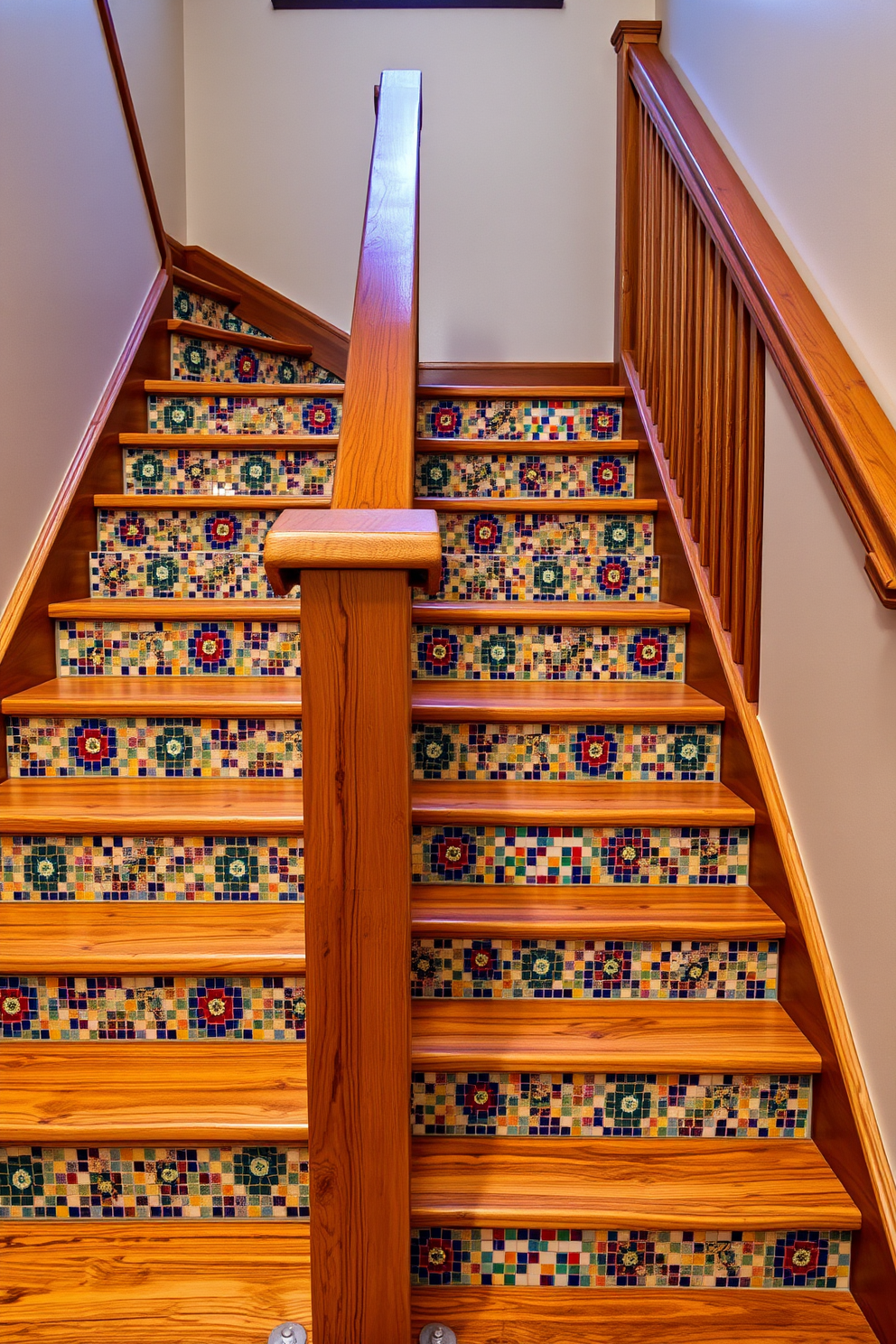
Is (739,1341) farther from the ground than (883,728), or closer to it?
closer to it

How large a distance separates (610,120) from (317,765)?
334cm

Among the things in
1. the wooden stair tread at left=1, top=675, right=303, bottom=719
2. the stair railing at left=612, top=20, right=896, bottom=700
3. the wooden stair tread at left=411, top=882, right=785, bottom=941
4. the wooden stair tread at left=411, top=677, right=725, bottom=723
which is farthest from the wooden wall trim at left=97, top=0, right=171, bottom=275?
the wooden stair tread at left=411, top=882, right=785, bottom=941

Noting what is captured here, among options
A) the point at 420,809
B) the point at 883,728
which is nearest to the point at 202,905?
the point at 420,809

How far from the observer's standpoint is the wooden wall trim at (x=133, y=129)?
2469 mm

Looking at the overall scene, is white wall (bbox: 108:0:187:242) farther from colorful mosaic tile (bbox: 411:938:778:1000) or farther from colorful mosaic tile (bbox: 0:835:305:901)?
colorful mosaic tile (bbox: 411:938:778:1000)

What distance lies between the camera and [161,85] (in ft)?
10.3

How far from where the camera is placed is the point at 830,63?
151 centimetres

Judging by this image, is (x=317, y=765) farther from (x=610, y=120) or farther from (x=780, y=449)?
(x=610, y=120)

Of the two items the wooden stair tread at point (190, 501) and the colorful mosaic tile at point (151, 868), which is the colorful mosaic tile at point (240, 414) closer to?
the wooden stair tread at point (190, 501)

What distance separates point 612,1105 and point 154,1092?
686mm

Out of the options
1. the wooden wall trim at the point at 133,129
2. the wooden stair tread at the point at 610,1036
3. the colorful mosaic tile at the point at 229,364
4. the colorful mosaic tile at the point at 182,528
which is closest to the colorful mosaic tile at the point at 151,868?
the wooden stair tread at the point at 610,1036

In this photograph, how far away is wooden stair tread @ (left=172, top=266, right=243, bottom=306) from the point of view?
3.03 metres

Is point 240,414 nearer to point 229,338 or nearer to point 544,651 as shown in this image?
point 229,338

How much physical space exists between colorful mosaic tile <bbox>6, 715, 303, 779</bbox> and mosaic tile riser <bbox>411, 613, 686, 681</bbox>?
36 cm
